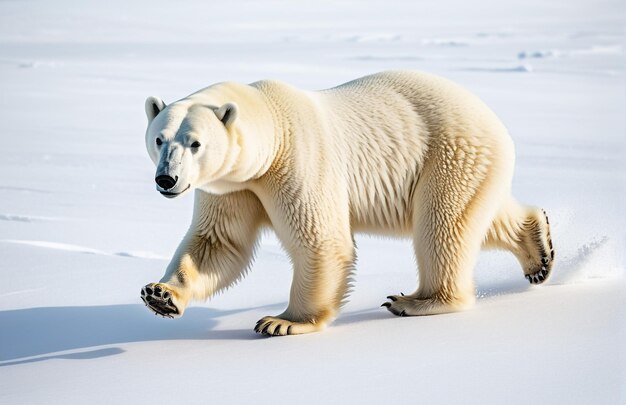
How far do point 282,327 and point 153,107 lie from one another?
101 centimetres

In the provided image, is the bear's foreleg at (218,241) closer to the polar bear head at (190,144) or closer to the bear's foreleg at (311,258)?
the bear's foreleg at (311,258)

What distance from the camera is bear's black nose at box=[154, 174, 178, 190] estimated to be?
130 inches

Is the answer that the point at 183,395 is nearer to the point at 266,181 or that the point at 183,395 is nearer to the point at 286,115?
the point at 266,181

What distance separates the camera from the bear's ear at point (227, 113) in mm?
3498

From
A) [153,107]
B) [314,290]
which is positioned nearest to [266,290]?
[314,290]

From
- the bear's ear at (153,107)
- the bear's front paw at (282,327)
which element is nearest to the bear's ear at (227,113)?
the bear's ear at (153,107)

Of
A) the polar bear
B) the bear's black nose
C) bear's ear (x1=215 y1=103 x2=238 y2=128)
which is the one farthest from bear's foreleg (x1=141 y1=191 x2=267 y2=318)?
the bear's black nose

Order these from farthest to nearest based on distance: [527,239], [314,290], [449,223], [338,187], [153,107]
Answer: [527,239] < [449,223] < [338,187] < [314,290] < [153,107]

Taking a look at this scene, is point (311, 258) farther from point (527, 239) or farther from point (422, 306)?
point (527, 239)

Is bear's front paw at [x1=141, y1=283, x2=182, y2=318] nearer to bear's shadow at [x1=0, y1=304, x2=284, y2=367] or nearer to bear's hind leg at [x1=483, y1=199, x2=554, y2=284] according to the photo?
bear's shadow at [x1=0, y1=304, x2=284, y2=367]

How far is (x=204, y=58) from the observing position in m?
19.3

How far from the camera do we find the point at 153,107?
3617 millimetres

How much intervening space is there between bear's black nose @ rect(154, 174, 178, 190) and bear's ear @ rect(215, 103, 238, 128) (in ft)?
1.11

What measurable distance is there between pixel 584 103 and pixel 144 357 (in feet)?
33.2
